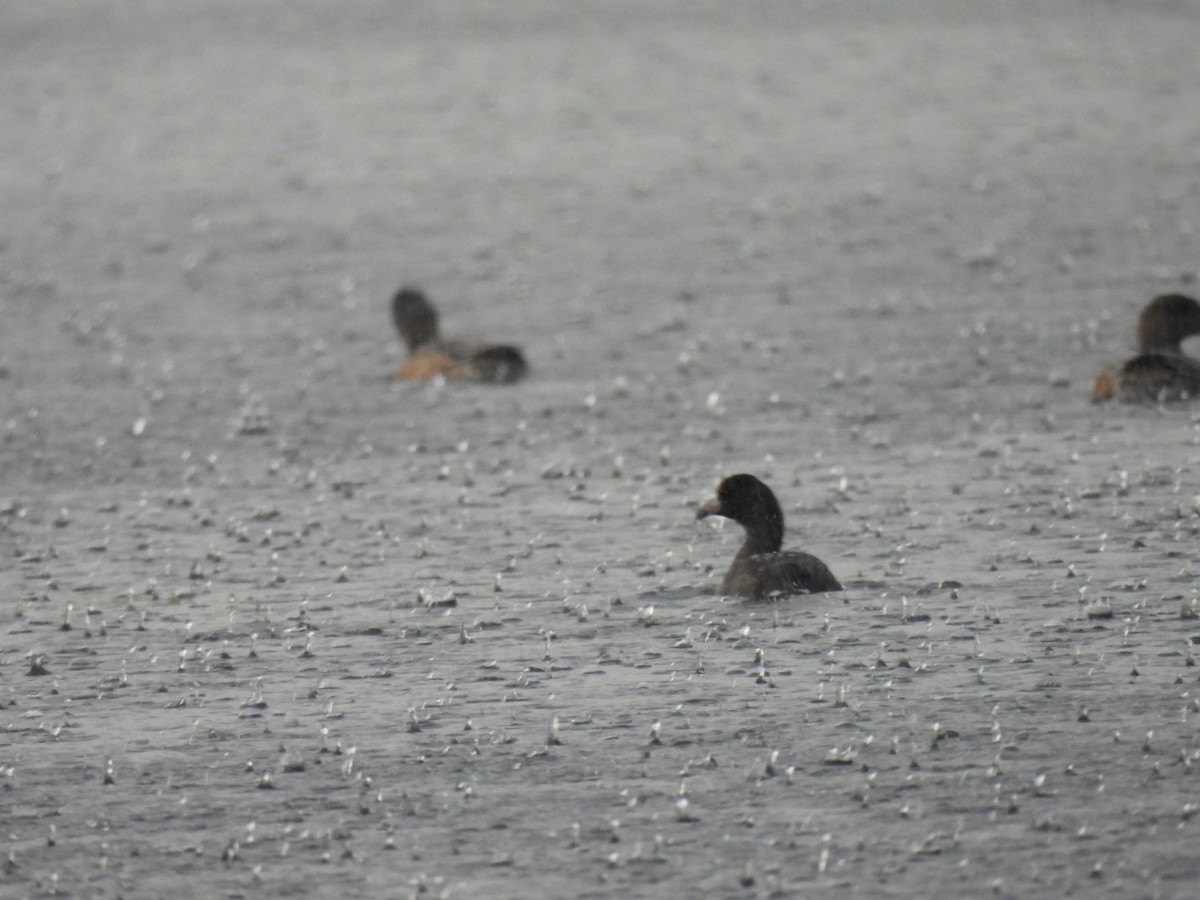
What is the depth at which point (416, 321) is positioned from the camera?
19109 mm

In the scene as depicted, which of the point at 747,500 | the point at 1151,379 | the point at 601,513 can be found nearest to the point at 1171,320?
the point at 1151,379

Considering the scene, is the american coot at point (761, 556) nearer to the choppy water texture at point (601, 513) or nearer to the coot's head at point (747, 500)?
the coot's head at point (747, 500)

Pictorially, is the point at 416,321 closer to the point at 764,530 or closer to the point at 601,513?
the point at 601,513

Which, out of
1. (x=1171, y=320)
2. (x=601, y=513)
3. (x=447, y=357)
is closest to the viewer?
(x=601, y=513)

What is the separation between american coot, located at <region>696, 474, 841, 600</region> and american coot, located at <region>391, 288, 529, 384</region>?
19.3 ft

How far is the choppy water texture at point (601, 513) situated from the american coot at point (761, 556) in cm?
17

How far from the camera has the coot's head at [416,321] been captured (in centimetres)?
1906

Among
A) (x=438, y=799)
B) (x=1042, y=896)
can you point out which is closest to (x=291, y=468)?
(x=438, y=799)

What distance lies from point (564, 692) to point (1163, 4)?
1477 inches

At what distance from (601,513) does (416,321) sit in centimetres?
562

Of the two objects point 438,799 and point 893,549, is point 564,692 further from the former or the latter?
point 893,549

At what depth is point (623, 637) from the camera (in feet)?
36.8

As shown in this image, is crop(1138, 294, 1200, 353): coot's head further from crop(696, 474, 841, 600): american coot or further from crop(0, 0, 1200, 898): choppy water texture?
crop(696, 474, 841, 600): american coot

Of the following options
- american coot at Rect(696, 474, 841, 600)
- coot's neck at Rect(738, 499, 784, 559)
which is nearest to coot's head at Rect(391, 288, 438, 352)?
american coot at Rect(696, 474, 841, 600)
